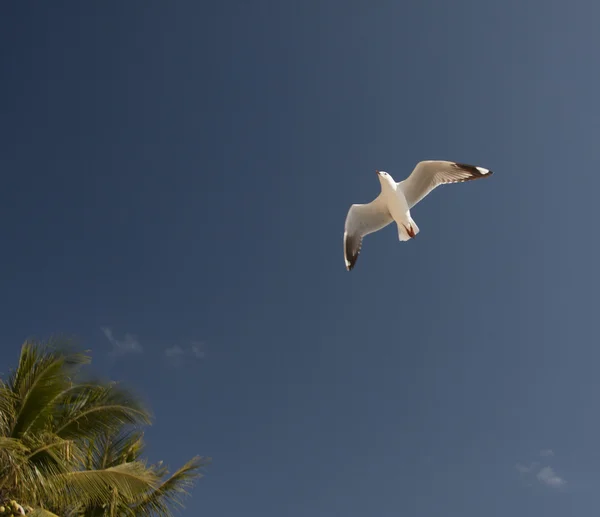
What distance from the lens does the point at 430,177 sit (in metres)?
14.6

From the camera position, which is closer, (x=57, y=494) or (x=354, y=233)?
(x=57, y=494)

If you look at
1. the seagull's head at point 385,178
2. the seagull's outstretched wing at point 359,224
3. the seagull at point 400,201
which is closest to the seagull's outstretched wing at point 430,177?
the seagull at point 400,201

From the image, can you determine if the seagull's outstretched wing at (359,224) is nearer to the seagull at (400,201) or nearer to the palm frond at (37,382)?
the seagull at (400,201)

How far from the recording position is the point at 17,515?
7.57 metres

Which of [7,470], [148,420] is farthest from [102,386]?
[7,470]

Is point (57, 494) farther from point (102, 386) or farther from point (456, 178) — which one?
point (456, 178)

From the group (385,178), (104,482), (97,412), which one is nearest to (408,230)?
(385,178)

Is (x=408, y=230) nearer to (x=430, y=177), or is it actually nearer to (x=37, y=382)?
(x=430, y=177)

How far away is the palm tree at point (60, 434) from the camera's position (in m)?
7.98

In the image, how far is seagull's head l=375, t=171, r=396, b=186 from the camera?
14484 millimetres

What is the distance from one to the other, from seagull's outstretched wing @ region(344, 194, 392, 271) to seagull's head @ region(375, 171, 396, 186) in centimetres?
72

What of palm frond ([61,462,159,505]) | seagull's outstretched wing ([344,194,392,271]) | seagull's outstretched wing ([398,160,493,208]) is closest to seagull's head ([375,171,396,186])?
seagull's outstretched wing ([398,160,493,208])

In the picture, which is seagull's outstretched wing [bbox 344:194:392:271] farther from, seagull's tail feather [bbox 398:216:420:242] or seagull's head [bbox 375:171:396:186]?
seagull's tail feather [bbox 398:216:420:242]

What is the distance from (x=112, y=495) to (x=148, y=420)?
1267mm
